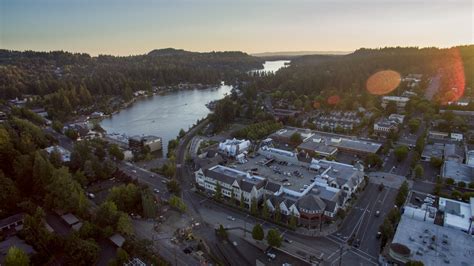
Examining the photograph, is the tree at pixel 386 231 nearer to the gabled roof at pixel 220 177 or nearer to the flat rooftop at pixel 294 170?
the flat rooftop at pixel 294 170

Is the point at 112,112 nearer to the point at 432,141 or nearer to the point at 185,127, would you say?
the point at 185,127

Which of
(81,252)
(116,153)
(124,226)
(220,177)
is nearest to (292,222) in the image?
(220,177)

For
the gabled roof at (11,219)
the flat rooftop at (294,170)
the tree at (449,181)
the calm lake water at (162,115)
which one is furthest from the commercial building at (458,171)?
the gabled roof at (11,219)

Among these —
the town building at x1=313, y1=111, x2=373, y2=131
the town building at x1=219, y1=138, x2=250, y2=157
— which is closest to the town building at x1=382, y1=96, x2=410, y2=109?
the town building at x1=313, y1=111, x2=373, y2=131

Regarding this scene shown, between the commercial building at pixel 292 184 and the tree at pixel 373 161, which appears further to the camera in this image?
the tree at pixel 373 161

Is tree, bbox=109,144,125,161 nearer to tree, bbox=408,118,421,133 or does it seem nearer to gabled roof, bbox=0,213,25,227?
gabled roof, bbox=0,213,25,227

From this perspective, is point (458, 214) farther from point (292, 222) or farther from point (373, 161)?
point (292, 222)
